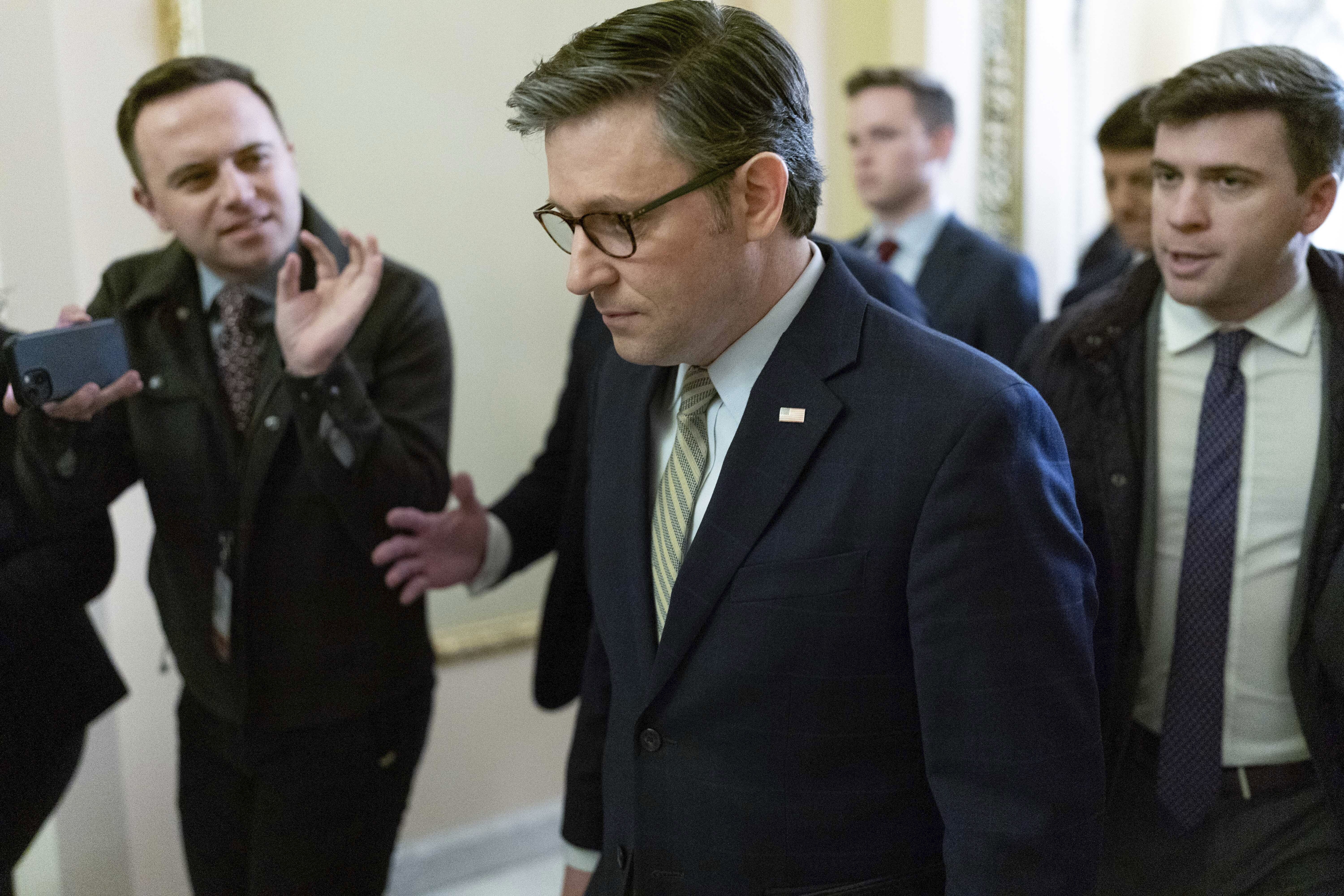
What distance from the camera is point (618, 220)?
1.22 m

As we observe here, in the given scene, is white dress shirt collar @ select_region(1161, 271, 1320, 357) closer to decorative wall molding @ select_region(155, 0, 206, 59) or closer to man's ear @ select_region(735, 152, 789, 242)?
man's ear @ select_region(735, 152, 789, 242)

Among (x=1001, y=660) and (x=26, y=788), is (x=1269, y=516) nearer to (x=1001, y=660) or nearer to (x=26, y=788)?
(x=1001, y=660)

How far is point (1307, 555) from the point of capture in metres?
1.55

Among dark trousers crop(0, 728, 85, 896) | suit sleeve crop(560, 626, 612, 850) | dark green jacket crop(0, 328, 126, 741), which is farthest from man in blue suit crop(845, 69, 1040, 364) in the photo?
dark trousers crop(0, 728, 85, 896)

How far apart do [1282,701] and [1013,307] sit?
1.59 meters

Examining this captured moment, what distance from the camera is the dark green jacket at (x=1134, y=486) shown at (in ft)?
5.05

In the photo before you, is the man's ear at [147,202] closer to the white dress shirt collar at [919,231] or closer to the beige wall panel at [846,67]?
the white dress shirt collar at [919,231]

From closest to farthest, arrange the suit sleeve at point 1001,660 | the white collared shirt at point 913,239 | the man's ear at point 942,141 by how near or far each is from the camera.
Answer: the suit sleeve at point 1001,660 → the white collared shirt at point 913,239 → the man's ear at point 942,141

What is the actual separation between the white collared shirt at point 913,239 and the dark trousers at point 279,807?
220 centimetres

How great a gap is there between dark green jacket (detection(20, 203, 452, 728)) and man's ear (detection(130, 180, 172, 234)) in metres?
0.06

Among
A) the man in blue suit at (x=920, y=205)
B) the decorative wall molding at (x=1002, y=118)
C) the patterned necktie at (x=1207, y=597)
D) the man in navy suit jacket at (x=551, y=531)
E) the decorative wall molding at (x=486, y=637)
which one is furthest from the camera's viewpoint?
the decorative wall molding at (x=1002, y=118)

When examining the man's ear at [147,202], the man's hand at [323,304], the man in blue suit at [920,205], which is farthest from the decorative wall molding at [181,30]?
the man in blue suit at [920,205]

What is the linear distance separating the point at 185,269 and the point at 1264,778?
70.3 inches

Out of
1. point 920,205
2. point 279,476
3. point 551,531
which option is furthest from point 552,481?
point 920,205
